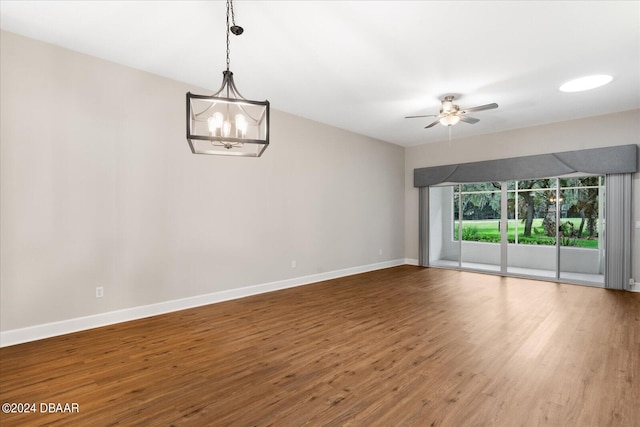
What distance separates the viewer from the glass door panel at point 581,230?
569 centimetres

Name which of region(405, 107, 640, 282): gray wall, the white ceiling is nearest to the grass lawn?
region(405, 107, 640, 282): gray wall

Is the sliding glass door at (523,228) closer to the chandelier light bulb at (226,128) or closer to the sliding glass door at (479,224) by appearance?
the sliding glass door at (479,224)

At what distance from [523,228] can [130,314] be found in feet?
24.4

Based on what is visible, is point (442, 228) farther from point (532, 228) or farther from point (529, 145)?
point (529, 145)

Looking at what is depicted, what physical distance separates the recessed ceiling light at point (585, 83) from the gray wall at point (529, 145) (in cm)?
174

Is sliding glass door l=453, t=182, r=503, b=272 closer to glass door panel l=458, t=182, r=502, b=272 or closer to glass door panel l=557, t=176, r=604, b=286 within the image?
glass door panel l=458, t=182, r=502, b=272

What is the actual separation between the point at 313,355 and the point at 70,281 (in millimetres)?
2878

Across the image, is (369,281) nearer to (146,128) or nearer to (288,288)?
(288,288)

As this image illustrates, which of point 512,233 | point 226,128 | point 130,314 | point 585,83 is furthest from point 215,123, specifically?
point 512,233

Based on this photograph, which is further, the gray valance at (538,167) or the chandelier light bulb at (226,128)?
the gray valance at (538,167)

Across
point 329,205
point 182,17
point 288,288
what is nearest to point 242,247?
point 288,288

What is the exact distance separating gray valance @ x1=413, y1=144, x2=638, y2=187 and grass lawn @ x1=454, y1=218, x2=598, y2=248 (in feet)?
3.33

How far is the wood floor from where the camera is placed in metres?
2.03

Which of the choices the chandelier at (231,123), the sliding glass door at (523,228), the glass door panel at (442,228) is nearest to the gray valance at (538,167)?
the sliding glass door at (523,228)
